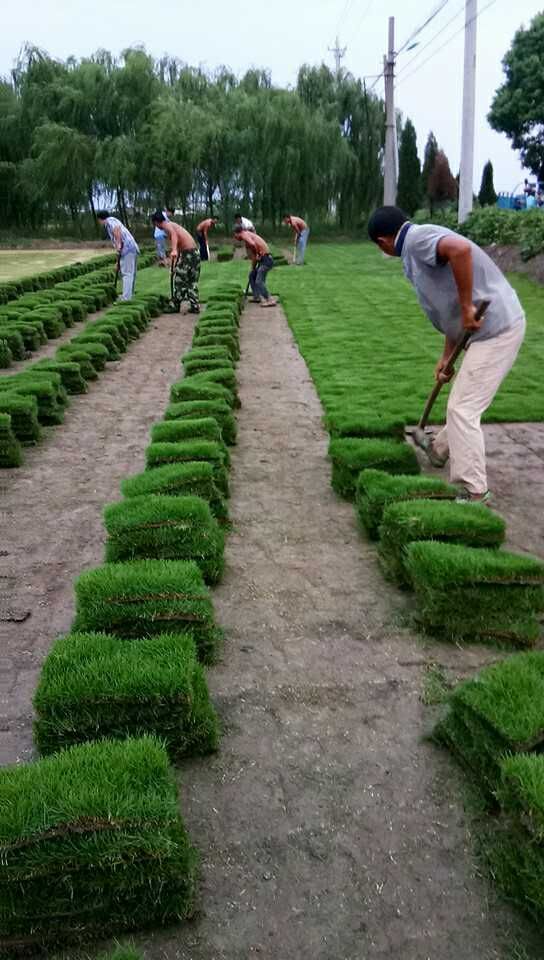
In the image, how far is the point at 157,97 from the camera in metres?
39.6

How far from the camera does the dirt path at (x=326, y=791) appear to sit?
7.74 ft

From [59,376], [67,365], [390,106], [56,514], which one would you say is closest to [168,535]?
[56,514]

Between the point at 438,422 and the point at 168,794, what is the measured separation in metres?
6.06

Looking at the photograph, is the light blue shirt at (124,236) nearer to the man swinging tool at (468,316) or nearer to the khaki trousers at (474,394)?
the man swinging tool at (468,316)

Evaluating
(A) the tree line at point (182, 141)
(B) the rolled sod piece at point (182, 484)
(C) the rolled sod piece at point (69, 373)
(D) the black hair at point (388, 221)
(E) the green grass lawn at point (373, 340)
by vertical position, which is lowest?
(E) the green grass lawn at point (373, 340)

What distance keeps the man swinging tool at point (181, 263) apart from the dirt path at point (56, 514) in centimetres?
479

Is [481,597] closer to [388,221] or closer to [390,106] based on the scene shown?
[388,221]

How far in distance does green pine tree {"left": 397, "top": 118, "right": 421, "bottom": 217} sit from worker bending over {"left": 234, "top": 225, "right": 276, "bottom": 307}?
3129 centimetres

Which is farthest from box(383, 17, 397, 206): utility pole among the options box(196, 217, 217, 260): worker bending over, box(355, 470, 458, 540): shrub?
box(355, 470, 458, 540): shrub

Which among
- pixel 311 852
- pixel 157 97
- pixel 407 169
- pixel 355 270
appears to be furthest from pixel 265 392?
pixel 407 169

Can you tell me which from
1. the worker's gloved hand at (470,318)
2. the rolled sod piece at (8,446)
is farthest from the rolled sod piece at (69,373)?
the worker's gloved hand at (470,318)

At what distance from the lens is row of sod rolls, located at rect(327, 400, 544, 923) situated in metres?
2.43

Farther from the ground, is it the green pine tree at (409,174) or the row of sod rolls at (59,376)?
the green pine tree at (409,174)

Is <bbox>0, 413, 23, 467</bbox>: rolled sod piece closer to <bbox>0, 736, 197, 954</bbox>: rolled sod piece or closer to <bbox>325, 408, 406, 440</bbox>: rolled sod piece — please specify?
<bbox>325, 408, 406, 440</bbox>: rolled sod piece
